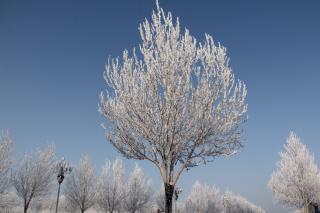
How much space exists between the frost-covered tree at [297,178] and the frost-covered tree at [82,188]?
19.3 meters

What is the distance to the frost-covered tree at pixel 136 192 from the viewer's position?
39156 mm

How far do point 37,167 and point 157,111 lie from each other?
70.4ft

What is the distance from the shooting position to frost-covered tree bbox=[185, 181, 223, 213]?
1993 inches

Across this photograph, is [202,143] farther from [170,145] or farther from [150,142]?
[150,142]

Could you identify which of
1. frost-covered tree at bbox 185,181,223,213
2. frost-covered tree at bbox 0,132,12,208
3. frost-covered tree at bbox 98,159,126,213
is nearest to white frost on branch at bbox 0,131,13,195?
frost-covered tree at bbox 0,132,12,208

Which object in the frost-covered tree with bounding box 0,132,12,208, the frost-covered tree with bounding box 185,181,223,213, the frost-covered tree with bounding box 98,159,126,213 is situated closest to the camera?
the frost-covered tree with bounding box 0,132,12,208

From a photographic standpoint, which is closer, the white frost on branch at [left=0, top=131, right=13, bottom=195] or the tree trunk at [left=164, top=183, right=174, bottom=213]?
the tree trunk at [left=164, top=183, right=174, bottom=213]

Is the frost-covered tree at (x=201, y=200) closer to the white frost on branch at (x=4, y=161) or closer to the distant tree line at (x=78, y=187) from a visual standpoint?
the distant tree line at (x=78, y=187)

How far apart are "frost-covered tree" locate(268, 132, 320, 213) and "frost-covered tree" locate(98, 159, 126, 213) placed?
1955cm

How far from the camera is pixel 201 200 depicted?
51.8m

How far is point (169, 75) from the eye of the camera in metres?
9.30

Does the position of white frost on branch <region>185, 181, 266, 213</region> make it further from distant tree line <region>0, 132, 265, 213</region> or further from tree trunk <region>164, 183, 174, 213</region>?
tree trunk <region>164, 183, 174, 213</region>

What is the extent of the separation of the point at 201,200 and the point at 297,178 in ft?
94.4

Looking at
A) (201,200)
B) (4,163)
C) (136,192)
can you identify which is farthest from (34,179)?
(201,200)
